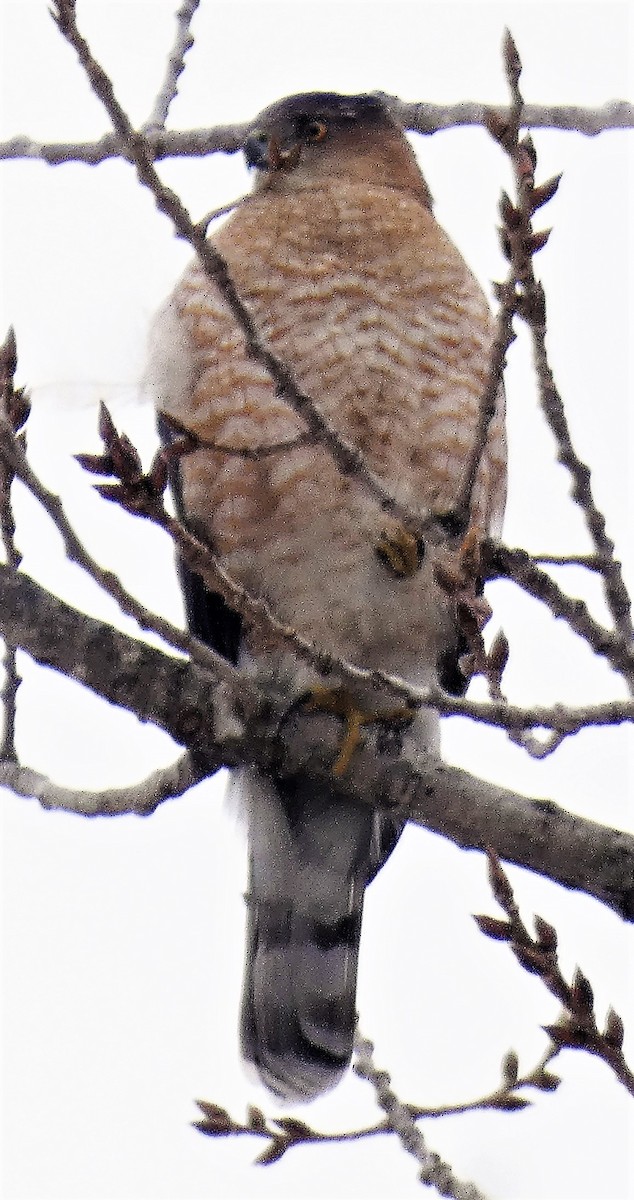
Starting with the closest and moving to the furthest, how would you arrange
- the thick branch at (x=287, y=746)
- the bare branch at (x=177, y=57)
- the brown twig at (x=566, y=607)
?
the brown twig at (x=566, y=607), the thick branch at (x=287, y=746), the bare branch at (x=177, y=57)

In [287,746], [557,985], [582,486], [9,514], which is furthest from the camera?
[287,746]

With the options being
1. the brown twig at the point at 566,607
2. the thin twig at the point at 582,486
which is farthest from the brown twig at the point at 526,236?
the brown twig at the point at 566,607

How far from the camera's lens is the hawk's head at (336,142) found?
149 inches

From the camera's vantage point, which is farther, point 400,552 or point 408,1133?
point 408,1133

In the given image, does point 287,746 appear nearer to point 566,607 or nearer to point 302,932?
point 302,932

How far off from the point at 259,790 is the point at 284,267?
134cm

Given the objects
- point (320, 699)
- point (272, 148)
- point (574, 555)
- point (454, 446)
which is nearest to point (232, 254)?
point (454, 446)

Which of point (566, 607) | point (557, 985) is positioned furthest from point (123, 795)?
point (566, 607)

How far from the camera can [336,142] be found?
12.8 feet

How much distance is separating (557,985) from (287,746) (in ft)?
3.29

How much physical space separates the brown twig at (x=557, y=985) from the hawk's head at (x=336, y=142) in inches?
84.7

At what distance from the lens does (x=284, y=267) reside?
134 inches

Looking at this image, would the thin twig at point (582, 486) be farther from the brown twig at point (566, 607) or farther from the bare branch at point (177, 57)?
the bare branch at point (177, 57)

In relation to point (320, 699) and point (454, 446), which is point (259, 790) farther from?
point (454, 446)
